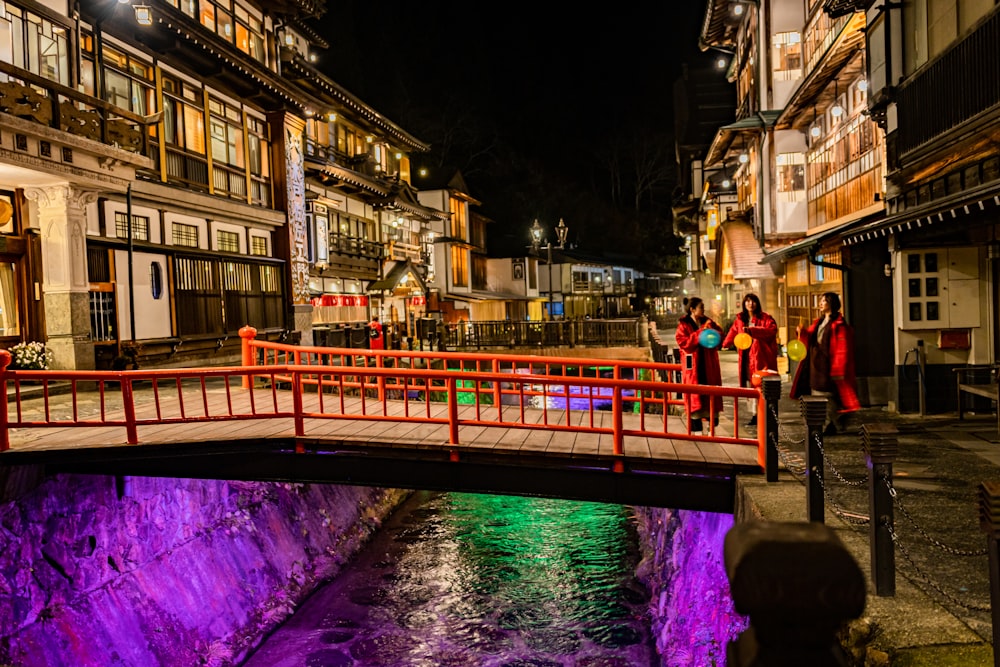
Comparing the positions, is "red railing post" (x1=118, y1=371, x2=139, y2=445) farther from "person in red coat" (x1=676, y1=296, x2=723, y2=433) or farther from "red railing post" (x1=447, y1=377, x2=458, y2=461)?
"person in red coat" (x1=676, y1=296, x2=723, y2=433)

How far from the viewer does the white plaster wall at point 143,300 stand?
1759 cm

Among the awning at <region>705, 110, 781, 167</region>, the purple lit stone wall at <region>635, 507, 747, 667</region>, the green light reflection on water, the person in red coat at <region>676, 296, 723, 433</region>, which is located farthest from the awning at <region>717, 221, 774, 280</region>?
the person in red coat at <region>676, 296, 723, 433</region>

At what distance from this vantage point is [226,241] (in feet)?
73.2

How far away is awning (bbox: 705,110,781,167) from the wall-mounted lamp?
16.8 meters

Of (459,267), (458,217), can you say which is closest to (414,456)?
(459,267)

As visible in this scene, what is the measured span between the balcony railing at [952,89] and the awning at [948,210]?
133 centimetres

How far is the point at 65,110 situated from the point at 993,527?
16.7 metres

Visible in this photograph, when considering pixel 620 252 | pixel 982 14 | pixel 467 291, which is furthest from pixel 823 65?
pixel 620 252

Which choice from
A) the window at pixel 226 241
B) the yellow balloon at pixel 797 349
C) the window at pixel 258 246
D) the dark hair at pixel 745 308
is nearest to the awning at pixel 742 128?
the dark hair at pixel 745 308

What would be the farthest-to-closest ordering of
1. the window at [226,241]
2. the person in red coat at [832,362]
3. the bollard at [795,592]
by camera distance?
the window at [226,241]
the person in red coat at [832,362]
the bollard at [795,592]

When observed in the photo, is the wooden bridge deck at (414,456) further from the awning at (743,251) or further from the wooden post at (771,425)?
the awning at (743,251)

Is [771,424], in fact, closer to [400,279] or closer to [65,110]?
[65,110]

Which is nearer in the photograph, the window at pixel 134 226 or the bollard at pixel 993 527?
the bollard at pixel 993 527

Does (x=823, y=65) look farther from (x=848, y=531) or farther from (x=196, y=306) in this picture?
(x=196, y=306)
